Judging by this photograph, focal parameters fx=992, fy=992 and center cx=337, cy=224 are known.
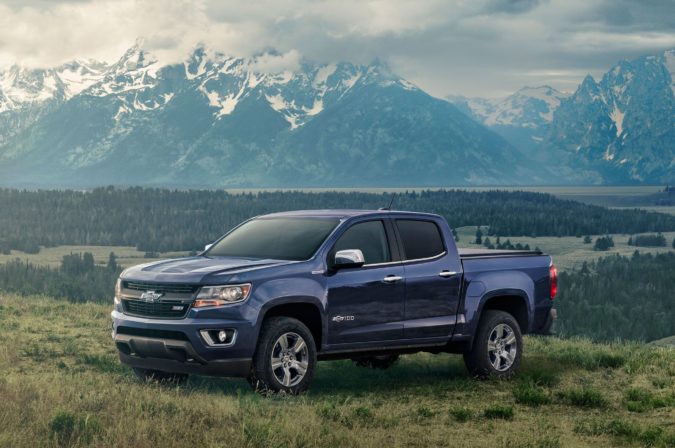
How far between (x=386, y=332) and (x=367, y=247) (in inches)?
43.9

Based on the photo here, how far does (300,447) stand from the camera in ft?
29.6

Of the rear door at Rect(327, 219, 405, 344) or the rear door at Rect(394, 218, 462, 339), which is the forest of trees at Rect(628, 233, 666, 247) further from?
the rear door at Rect(327, 219, 405, 344)

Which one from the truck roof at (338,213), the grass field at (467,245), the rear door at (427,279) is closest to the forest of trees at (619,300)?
the grass field at (467,245)

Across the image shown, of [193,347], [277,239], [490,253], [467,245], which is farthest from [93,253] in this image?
[193,347]

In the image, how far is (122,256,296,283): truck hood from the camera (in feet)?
37.8

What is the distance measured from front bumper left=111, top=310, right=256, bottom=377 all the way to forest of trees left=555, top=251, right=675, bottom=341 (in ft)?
238

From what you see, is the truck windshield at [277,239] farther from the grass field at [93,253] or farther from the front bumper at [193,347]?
the grass field at [93,253]

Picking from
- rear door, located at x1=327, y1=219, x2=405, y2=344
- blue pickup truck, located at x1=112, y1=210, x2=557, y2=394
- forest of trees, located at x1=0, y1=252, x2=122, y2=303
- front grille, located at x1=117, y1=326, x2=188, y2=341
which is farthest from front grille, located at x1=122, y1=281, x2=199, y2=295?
forest of trees, located at x1=0, y1=252, x2=122, y2=303

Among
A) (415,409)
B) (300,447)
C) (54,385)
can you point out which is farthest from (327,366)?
(300,447)

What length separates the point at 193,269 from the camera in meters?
11.8

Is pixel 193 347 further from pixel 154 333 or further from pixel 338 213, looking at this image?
pixel 338 213

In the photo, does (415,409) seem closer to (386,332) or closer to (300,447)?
(386,332)

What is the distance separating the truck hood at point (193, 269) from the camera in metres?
11.5

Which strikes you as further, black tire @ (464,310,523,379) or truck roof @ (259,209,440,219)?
black tire @ (464,310,523,379)
